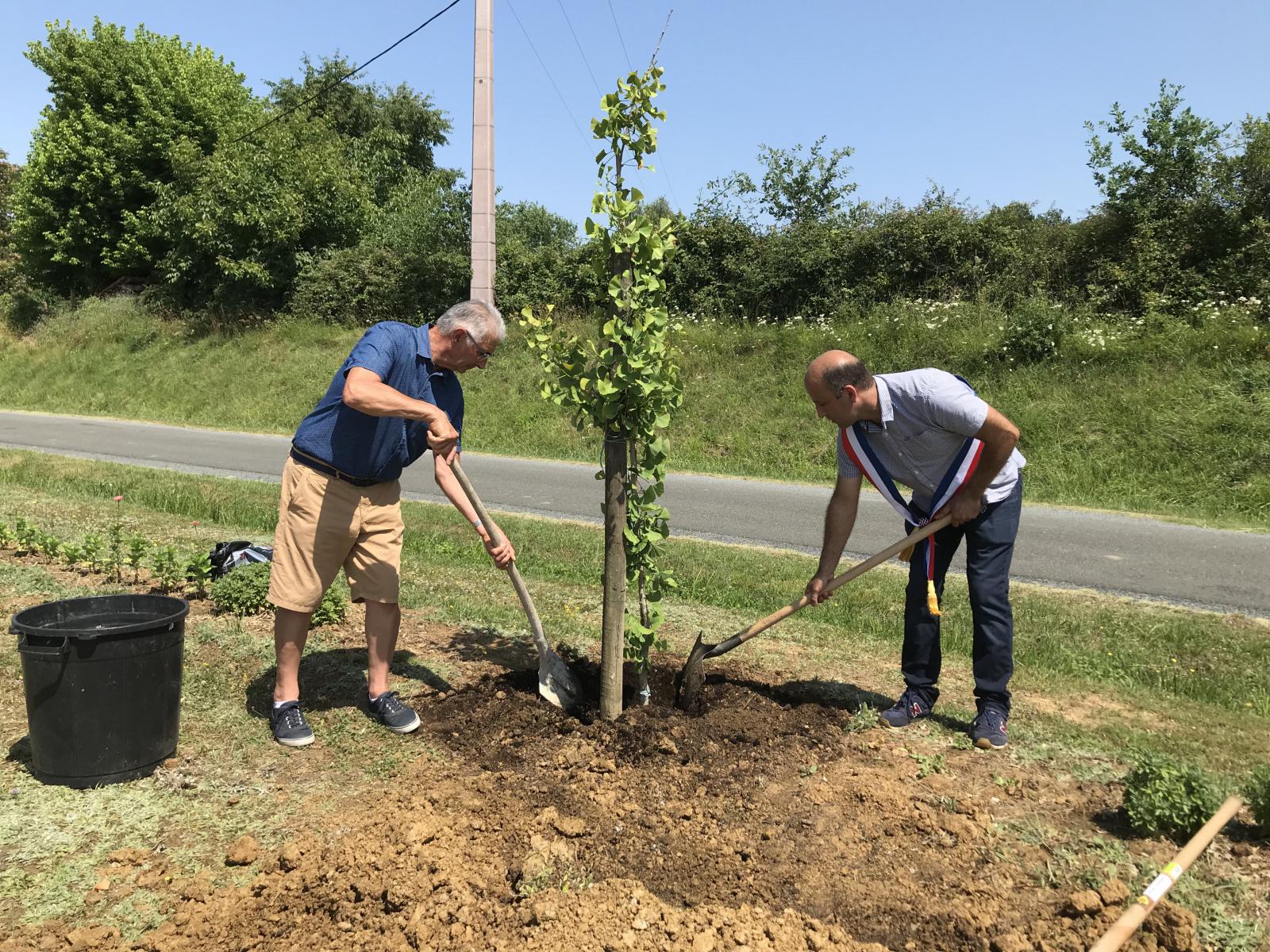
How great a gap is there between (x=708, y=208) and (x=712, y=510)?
10.7 metres

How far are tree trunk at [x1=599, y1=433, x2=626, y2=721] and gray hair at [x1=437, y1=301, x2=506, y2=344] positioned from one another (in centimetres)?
65

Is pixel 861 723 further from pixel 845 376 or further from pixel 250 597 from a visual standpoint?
pixel 250 597

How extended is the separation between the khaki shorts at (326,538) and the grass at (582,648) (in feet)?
2.19

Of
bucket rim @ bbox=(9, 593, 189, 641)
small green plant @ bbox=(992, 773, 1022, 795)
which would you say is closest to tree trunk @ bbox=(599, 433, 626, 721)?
small green plant @ bbox=(992, 773, 1022, 795)

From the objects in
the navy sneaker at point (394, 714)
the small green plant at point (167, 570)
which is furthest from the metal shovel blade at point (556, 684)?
the small green plant at point (167, 570)

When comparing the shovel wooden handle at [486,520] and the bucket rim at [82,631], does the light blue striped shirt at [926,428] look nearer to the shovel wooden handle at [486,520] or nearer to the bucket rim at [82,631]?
the shovel wooden handle at [486,520]

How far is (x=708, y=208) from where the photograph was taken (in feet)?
62.8

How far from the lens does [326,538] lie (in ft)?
12.7

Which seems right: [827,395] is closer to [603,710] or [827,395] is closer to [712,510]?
[603,710]

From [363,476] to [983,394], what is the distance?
1203 cm

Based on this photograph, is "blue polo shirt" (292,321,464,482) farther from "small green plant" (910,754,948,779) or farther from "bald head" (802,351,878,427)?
"small green plant" (910,754,948,779)

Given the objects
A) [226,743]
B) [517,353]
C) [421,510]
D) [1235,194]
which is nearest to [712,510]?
[421,510]

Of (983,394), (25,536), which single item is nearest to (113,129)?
(25,536)

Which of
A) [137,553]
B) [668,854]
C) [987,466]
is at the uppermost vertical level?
[987,466]
